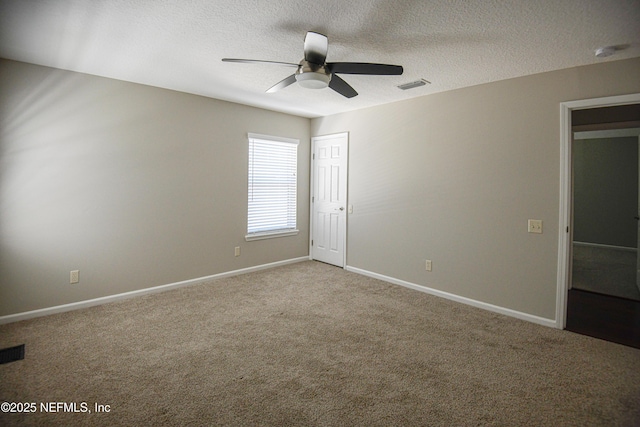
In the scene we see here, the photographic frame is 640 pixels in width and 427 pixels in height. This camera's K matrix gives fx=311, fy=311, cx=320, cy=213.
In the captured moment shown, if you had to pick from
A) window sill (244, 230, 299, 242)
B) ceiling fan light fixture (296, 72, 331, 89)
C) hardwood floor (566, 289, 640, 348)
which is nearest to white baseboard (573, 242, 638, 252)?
hardwood floor (566, 289, 640, 348)

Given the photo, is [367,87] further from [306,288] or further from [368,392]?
[368,392]

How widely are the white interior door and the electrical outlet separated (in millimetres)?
2586

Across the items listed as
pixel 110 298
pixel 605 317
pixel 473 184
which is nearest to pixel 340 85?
pixel 473 184

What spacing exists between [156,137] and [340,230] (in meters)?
2.99

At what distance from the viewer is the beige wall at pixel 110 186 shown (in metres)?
3.06

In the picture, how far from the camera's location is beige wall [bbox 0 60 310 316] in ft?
10.0

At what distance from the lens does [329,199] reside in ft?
17.7

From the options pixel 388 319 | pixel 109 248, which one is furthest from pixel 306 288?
Answer: pixel 109 248

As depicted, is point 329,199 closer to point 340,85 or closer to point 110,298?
point 340,85

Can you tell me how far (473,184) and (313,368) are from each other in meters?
2.74

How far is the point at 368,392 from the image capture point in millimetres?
2090

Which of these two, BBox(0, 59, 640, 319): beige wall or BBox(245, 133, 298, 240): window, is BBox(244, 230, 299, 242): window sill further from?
BBox(0, 59, 640, 319): beige wall

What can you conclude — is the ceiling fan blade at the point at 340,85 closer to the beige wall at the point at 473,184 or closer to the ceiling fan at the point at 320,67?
the ceiling fan at the point at 320,67

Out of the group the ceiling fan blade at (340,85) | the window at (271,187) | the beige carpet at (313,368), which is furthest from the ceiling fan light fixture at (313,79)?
the window at (271,187)
